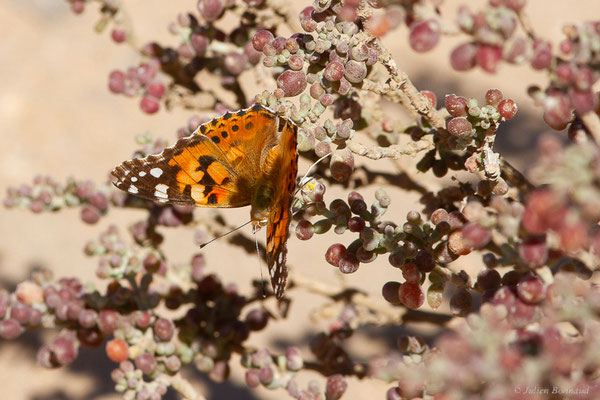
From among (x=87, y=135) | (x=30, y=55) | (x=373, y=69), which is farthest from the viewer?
(x=30, y=55)

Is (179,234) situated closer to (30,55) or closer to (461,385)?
(30,55)

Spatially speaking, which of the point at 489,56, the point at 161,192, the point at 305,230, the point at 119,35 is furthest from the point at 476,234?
the point at 119,35

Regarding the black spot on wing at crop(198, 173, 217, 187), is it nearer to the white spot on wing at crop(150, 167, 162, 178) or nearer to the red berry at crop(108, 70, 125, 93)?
the white spot on wing at crop(150, 167, 162, 178)

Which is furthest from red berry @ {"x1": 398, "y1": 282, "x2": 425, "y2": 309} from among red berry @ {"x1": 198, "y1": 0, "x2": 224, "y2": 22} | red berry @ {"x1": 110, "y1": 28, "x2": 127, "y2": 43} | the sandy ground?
red berry @ {"x1": 110, "y1": 28, "x2": 127, "y2": 43}

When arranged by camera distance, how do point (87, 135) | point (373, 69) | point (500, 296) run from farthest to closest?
point (87, 135), point (373, 69), point (500, 296)

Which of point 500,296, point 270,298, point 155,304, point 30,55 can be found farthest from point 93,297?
point 30,55

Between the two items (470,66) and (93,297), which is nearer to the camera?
(470,66)

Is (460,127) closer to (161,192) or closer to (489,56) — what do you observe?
(489,56)
